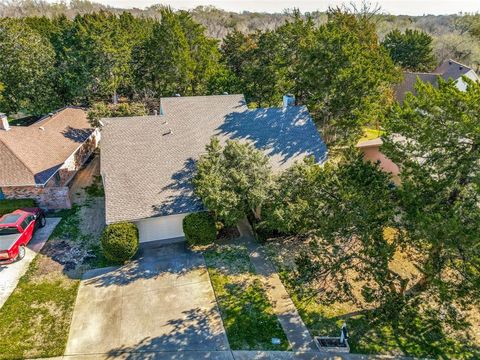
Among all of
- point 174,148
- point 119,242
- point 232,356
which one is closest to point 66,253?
point 119,242

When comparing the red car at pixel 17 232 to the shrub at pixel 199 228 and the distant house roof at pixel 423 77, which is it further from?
the distant house roof at pixel 423 77

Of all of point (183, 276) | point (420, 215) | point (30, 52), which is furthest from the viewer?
point (30, 52)

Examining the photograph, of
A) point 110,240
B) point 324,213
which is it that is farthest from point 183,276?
point 324,213

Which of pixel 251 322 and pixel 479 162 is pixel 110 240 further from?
pixel 479 162

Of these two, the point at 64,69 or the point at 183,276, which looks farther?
the point at 64,69

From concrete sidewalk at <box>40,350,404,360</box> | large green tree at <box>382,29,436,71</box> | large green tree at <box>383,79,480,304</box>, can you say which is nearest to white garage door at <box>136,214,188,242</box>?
concrete sidewalk at <box>40,350,404,360</box>
